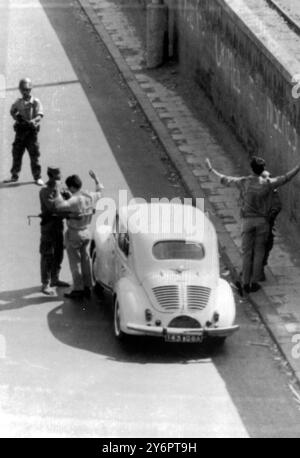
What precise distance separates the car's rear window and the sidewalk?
1541mm

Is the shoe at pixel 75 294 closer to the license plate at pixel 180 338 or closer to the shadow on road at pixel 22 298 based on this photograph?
the shadow on road at pixel 22 298

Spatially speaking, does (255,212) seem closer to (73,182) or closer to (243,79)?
(73,182)

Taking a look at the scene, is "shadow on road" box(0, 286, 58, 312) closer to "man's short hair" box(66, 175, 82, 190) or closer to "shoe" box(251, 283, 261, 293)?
"man's short hair" box(66, 175, 82, 190)

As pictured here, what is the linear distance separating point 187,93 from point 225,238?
6.58m

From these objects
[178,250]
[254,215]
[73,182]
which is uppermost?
[73,182]

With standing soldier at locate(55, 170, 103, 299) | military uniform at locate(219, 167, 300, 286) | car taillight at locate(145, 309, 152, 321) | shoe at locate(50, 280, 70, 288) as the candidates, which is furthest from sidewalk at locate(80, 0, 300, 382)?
shoe at locate(50, 280, 70, 288)

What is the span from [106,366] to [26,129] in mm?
6466

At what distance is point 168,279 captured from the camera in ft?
53.0

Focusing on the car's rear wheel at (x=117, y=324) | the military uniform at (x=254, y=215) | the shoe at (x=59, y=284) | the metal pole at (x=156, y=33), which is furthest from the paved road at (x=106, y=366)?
the metal pole at (x=156, y=33)

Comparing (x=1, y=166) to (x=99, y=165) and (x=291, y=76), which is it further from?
(x=291, y=76)

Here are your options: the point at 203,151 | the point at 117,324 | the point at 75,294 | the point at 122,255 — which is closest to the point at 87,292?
the point at 75,294

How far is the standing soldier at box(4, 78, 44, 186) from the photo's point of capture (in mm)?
20891

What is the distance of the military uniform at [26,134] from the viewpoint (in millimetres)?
20906

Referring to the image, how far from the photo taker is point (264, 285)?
18.2 meters
